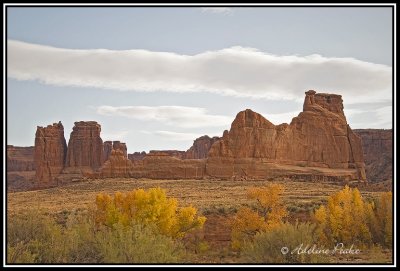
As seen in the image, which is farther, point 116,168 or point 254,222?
point 116,168

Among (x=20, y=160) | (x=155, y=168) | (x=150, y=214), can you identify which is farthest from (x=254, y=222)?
(x=20, y=160)

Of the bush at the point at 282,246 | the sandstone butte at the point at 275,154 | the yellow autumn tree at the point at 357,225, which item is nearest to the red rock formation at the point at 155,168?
the sandstone butte at the point at 275,154

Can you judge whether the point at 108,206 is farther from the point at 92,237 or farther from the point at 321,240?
the point at 321,240

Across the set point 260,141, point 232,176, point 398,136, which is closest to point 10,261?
point 398,136

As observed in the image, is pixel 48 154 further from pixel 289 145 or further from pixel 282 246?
pixel 282 246

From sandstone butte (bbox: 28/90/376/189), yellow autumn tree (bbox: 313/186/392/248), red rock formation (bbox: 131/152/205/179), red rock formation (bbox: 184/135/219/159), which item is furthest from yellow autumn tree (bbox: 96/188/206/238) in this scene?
red rock formation (bbox: 184/135/219/159)

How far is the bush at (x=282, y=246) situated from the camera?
18.1 meters

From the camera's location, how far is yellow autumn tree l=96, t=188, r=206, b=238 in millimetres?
23453

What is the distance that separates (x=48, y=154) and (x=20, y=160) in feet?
95.8

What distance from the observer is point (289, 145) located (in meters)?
85.5

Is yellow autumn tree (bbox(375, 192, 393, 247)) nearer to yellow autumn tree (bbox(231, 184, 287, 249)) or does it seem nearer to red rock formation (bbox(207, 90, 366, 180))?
yellow autumn tree (bbox(231, 184, 287, 249))

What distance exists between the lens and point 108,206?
80.7ft

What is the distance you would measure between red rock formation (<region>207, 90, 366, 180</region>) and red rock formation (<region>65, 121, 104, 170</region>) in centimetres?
4494

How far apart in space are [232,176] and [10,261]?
6415cm
